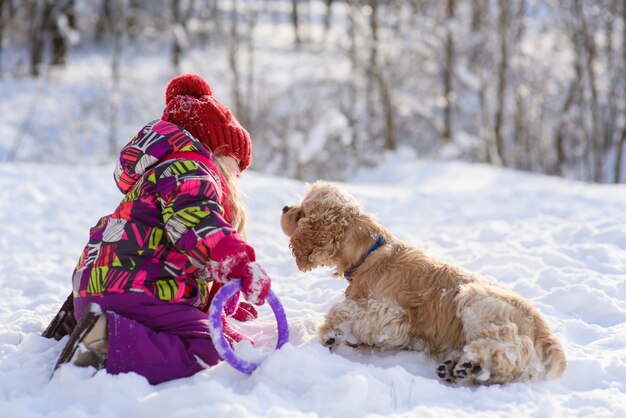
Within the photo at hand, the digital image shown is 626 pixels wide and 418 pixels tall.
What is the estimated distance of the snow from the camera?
9.15 ft

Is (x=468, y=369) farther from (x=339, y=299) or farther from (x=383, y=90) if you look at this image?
(x=383, y=90)

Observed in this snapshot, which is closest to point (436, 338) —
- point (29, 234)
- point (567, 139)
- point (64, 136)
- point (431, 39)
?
point (29, 234)

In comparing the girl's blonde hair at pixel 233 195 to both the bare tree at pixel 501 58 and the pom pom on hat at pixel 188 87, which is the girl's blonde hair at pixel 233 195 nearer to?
the pom pom on hat at pixel 188 87

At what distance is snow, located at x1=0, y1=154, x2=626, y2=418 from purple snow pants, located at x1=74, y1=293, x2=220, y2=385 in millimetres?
79

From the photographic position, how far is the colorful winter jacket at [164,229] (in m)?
3.01

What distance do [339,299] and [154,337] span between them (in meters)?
1.78

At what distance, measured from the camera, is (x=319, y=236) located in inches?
143

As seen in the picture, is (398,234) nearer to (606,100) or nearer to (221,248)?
(221,248)

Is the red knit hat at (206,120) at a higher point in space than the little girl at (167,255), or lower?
higher

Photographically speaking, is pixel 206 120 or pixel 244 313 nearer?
pixel 206 120

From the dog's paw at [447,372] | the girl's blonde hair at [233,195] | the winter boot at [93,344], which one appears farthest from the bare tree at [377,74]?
the winter boot at [93,344]

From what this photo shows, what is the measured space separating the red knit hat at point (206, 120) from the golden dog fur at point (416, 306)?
0.57 m

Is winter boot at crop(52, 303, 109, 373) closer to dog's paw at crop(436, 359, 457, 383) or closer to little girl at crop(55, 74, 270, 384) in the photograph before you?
little girl at crop(55, 74, 270, 384)

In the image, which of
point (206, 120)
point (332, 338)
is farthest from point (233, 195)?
point (332, 338)
